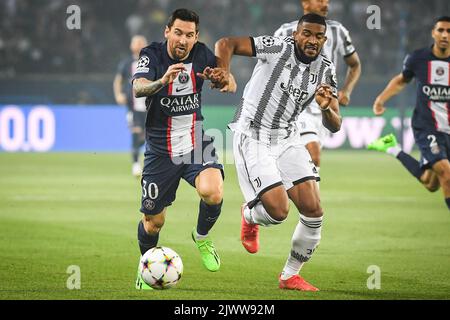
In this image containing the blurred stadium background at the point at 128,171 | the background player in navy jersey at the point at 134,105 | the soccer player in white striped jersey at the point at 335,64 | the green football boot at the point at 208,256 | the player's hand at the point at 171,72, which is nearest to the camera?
the player's hand at the point at 171,72

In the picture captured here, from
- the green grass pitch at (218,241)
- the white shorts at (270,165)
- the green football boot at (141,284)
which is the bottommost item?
the green grass pitch at (218,241)

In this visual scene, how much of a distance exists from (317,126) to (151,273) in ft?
12.1

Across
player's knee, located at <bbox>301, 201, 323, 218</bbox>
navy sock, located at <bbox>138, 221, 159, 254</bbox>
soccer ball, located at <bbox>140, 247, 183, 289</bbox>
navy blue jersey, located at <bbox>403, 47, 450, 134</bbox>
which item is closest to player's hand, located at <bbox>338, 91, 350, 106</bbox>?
navy blue jersey, located at <bbox>403, 47, 450, 134</bbox>

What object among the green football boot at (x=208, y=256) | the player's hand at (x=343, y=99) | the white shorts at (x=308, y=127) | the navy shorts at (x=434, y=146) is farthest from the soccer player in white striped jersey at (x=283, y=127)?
the navy shorts at (x=434, y=146)

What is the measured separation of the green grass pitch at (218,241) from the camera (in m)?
6.90

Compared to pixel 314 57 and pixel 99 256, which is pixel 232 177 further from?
pixel 314 57

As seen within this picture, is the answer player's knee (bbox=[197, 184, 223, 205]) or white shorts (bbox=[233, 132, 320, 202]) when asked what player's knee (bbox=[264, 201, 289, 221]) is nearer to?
white shorts (bbox=[233, 132, 320, 202])

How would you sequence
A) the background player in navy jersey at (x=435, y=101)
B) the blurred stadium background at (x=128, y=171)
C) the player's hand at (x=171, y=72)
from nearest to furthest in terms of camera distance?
1. the player's hand at (x=171, y=72)
2. the blurred stadium background at (x=128, y=171)
3. the background player in navy jersey at (x=435, y=101)

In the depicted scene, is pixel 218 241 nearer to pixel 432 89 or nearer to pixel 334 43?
pixel 334 43

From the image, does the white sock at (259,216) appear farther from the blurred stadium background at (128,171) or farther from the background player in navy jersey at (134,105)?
the background player in navy jersey at (134,105)

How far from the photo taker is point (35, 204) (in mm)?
12648

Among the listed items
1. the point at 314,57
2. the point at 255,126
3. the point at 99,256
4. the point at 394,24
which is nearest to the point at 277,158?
the point at 255,126

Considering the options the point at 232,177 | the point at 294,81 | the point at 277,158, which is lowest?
the point at 232,177

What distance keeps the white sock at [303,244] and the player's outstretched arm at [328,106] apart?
29.0 inches
